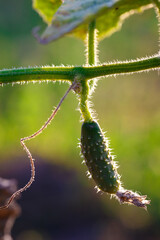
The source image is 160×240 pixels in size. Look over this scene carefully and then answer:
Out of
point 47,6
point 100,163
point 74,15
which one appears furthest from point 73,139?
point 74,15

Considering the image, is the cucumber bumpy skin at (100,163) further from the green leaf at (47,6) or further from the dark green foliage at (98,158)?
the green leaf at (47,6)

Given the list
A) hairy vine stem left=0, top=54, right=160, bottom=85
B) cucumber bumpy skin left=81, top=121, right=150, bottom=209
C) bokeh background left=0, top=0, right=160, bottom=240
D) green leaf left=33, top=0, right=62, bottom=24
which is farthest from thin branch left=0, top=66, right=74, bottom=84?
bokeh background left=0, top=0, right=160, bottom=240

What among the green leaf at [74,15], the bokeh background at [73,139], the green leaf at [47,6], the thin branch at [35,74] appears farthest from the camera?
the bokeh background at [73,139]

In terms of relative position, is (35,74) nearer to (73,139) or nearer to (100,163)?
(100,163)

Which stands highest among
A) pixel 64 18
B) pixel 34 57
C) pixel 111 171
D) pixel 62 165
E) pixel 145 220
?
pixel 34 57

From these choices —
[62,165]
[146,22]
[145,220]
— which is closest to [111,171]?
[145,220]

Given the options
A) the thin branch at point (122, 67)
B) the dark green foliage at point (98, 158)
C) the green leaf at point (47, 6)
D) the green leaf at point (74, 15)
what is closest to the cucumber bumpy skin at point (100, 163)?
the dark green foliage at point (98, 158)

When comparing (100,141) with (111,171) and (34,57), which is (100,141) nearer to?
(111,171)

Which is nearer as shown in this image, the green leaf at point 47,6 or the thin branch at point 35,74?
the thin branch at point 35,74
